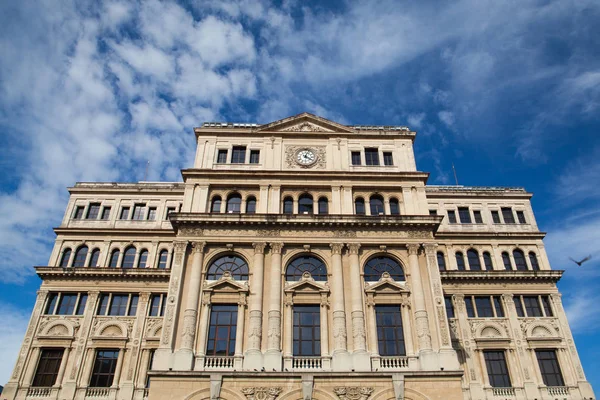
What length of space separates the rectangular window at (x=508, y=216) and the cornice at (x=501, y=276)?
6.88 metres

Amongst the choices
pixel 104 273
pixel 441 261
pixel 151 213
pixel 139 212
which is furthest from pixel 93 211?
pixel 441 261

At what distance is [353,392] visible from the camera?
30.7 metres

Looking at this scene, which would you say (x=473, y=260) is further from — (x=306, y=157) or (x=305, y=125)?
(x=305, y=125)

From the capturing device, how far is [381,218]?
37.5 metres

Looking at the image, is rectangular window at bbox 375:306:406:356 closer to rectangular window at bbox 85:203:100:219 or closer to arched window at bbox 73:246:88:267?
arched window at bbox 73:246:88:267

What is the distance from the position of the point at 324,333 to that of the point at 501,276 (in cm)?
2235

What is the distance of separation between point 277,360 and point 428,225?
52.0 ft

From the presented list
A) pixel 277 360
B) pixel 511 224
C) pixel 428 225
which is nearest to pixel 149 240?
pixel 277 360

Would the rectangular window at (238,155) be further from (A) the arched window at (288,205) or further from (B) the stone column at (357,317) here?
(B) the stone column at (357,317)

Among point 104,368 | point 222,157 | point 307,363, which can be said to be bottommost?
point 307,363

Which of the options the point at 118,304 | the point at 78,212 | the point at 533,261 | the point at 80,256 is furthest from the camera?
the point at 78,212

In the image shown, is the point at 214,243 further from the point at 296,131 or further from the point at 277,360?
the point at 296,131

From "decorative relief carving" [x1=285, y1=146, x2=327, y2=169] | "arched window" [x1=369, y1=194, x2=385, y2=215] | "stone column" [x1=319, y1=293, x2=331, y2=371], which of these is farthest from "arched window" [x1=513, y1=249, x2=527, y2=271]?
"stone column" [x1=319, y1=293, x2=331, y2=371]

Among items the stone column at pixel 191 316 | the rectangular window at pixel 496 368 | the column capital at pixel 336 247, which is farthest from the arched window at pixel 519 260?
the stone column at pixel 191 316
